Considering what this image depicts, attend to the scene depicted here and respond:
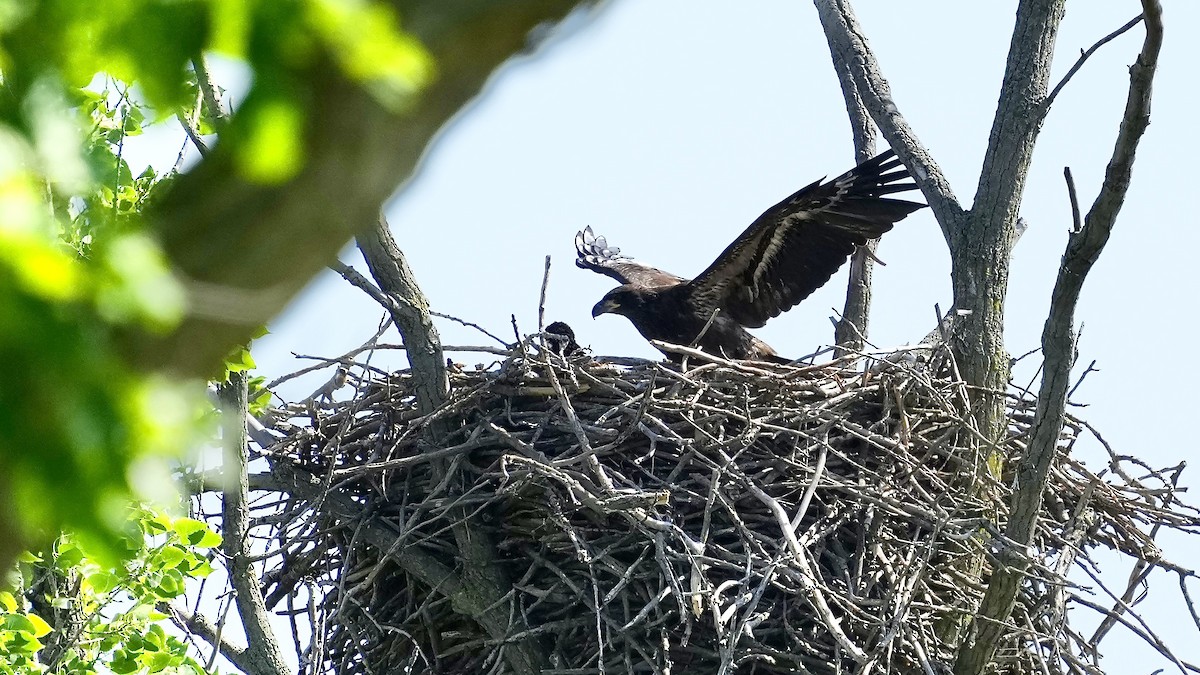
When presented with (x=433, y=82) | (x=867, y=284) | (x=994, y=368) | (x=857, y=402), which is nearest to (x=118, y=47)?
(x=433, y=82)

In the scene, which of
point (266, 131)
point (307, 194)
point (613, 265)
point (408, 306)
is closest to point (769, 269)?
point (613, 265)

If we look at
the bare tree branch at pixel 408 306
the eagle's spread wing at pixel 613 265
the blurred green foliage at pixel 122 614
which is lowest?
the blurred green foliage at pixel 122 614

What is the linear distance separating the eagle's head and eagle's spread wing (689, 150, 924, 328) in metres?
0.40

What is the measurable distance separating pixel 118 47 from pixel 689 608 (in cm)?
384

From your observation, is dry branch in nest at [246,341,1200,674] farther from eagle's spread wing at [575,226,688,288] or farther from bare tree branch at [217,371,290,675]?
eagle's spread wing at [575,226,688,288]

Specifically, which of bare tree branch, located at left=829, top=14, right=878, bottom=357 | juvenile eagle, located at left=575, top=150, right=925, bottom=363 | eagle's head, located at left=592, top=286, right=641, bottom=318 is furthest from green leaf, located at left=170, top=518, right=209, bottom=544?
bare tree branch, located at left=829, top=14, right=878, bottom=357

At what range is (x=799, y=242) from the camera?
6.55m

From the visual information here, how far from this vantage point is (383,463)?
5004mm

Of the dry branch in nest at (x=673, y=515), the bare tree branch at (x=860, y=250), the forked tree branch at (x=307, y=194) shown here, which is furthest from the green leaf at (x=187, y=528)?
the bare tree branch at (x=860, y=250)

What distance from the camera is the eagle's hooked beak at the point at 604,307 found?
720 centimetres

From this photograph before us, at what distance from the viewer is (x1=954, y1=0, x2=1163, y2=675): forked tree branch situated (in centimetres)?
380

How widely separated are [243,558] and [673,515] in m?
A: 1.61

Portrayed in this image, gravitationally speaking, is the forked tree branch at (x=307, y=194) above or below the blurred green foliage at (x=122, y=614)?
below

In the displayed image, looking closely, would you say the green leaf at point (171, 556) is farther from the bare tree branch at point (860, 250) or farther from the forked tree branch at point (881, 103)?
the bare tree branch at point (860, 250)
